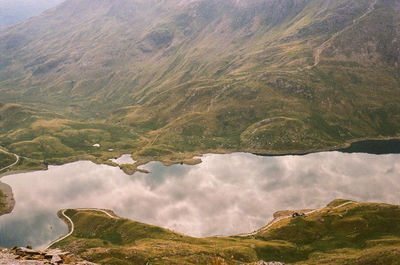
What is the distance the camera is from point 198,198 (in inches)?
6535

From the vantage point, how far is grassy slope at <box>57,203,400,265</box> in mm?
91688

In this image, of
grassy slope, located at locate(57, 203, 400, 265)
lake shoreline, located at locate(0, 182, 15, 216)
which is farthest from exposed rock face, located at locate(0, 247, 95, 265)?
lake shoreline, located at locate(0, 182, 15, 216)

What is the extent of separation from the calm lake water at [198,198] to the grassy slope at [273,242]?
1657 cm

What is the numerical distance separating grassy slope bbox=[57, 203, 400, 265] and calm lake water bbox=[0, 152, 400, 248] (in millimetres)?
16568

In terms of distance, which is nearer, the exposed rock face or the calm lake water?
the exposed rock face

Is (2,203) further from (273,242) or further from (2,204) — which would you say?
(273,242)

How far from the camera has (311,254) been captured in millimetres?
105125

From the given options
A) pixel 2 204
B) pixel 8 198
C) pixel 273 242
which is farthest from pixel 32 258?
pixel 8 198

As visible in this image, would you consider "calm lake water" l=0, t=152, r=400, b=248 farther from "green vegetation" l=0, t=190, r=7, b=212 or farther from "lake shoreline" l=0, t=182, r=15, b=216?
"green vegetation" l=0, t=190, r=7, b=212

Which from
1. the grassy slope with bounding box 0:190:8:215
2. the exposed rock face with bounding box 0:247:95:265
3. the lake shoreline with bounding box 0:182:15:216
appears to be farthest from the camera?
the grassy slope with bounding box 0:190:8:215

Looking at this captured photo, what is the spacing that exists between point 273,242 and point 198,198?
5825cm

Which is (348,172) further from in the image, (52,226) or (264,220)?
(52,226)

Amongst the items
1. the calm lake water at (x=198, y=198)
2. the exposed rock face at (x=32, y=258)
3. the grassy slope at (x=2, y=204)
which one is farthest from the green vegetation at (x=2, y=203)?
the exposed rock face at (x=32, y=258)

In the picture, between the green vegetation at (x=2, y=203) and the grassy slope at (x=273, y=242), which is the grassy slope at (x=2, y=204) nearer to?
the green vegetation at (x=2, y=203)
